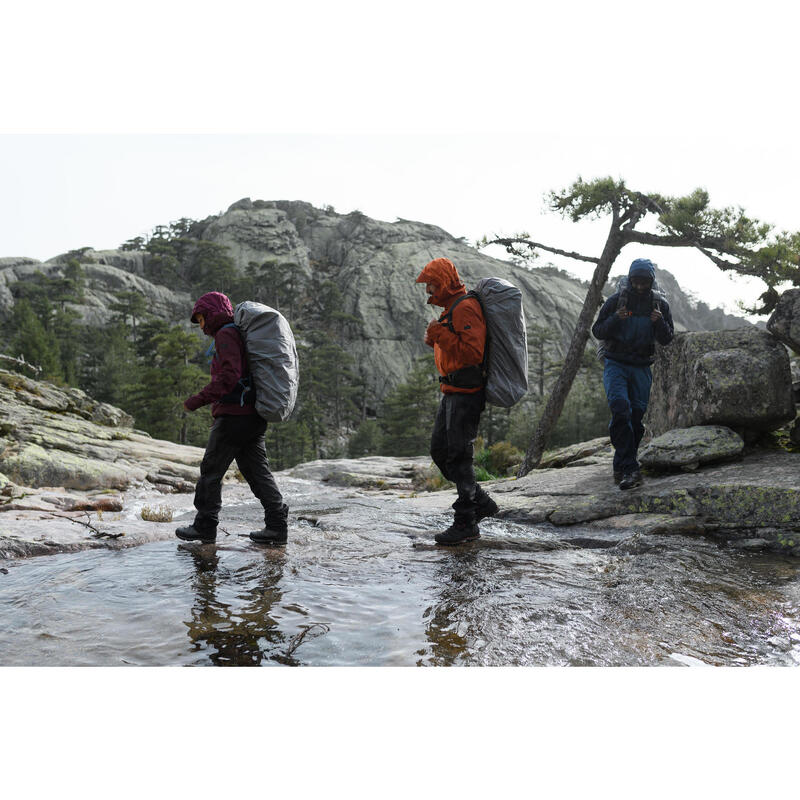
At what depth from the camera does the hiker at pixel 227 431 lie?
194 inches

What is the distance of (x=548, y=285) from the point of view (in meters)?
75.4

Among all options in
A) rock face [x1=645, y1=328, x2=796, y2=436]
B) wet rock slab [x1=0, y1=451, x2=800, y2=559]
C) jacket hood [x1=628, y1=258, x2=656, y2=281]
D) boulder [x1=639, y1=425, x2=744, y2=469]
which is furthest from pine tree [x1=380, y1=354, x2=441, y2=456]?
jacket hood [x1=628, y1=258, x2=656, y2=281]

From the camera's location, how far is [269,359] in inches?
197

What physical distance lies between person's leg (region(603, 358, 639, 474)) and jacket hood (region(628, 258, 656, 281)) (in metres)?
0.99

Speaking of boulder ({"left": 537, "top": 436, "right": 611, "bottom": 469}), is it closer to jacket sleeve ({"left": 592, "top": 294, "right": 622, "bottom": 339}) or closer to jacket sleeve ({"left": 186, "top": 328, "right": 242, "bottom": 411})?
jacket sleeve ({"left": 592, "top": 294, "right": 622, "bottom": 339})

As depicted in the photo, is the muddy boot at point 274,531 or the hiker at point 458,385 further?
the muddy boot at point 274,531

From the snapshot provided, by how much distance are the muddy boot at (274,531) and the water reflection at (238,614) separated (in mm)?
561

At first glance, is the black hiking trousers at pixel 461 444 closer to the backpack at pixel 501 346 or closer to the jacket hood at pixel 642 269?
the backpack at pixel 501 346

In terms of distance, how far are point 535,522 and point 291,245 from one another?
80.0 meters

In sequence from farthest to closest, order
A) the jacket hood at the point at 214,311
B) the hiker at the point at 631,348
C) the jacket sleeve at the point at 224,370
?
1. the hiker at the point at 631,348
2. the jacket hood at the point at 214,311
3. the jacket sleeve at the point at 224,370

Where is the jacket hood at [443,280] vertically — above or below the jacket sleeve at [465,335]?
above

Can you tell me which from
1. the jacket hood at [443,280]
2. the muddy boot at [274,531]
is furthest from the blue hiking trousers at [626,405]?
the muddy boot at [274,531]

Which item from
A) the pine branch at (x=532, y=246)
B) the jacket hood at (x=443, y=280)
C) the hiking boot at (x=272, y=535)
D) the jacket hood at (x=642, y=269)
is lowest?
the hiking boot at (x=272, y=535)

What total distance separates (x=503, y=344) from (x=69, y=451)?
1162cm
